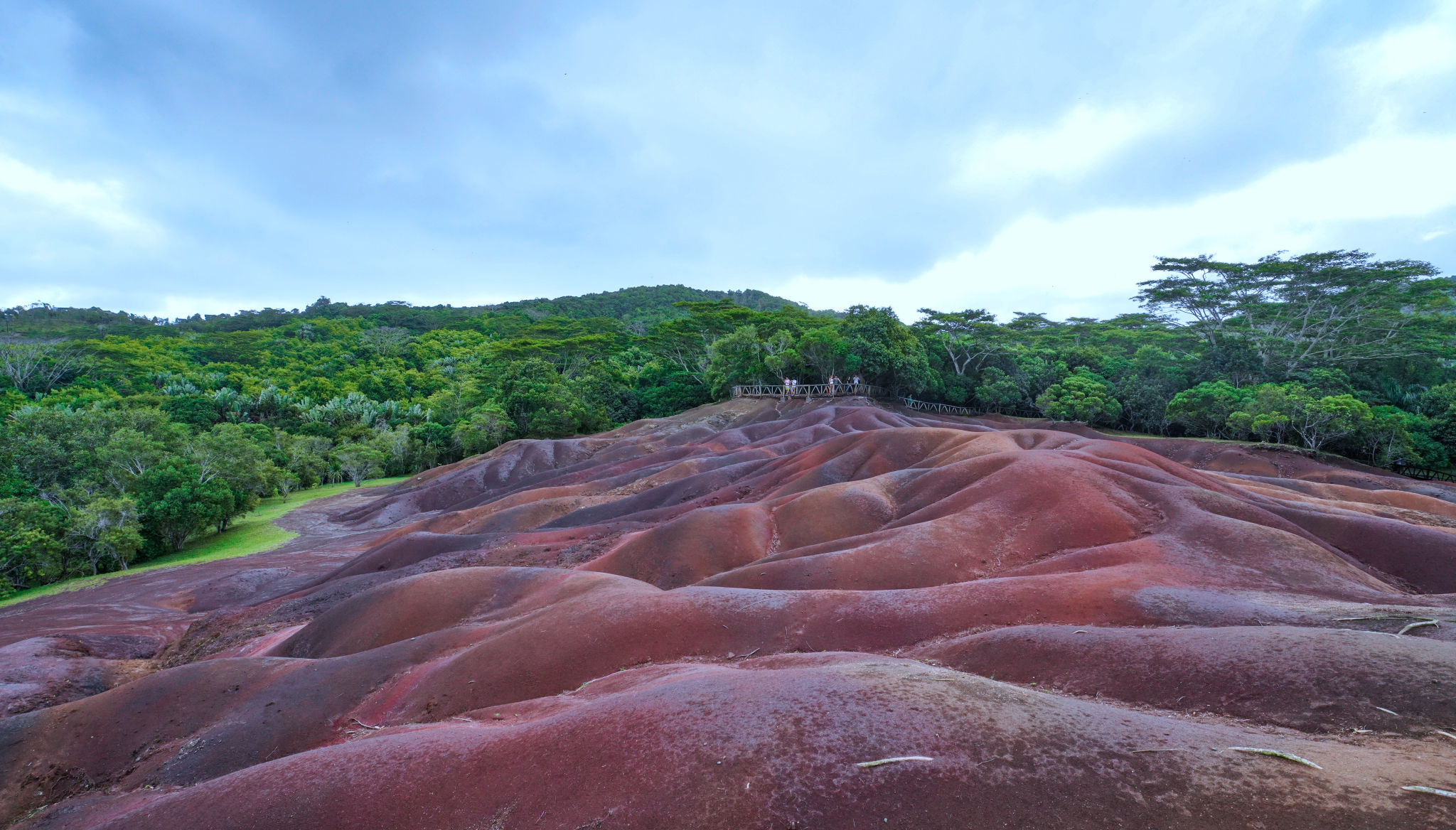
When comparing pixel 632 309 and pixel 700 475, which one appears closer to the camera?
pixel 700 475

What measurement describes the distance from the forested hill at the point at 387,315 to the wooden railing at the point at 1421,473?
64.3 meters

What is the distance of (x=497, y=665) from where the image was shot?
440 inches

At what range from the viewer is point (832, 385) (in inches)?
2196

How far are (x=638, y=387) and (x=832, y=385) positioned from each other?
23269 mm

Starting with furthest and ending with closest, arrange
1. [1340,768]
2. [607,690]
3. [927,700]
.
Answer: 1. [607,690]
2. [927,700]
3. [1340,768]

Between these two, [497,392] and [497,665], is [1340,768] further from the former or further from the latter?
[497,392]

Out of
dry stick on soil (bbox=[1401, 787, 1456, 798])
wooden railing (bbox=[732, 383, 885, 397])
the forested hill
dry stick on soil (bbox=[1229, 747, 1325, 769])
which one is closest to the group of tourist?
wooden railing (bbox=[732, 383, 885, 397])

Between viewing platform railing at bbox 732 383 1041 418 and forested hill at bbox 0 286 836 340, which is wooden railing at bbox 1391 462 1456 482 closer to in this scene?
viewing platform railing at bbox 732 383 1041 418

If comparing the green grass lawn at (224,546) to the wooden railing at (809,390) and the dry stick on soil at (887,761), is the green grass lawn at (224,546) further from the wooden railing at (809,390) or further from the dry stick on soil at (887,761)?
the wooden railing at (809,390)

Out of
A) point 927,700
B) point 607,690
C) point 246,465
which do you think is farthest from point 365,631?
point 246,465

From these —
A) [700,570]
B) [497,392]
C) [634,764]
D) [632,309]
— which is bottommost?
[700,570]

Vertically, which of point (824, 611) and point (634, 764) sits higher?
point (634, 764)

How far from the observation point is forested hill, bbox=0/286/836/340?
95938 mm

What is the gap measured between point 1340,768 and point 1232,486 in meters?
21.0
